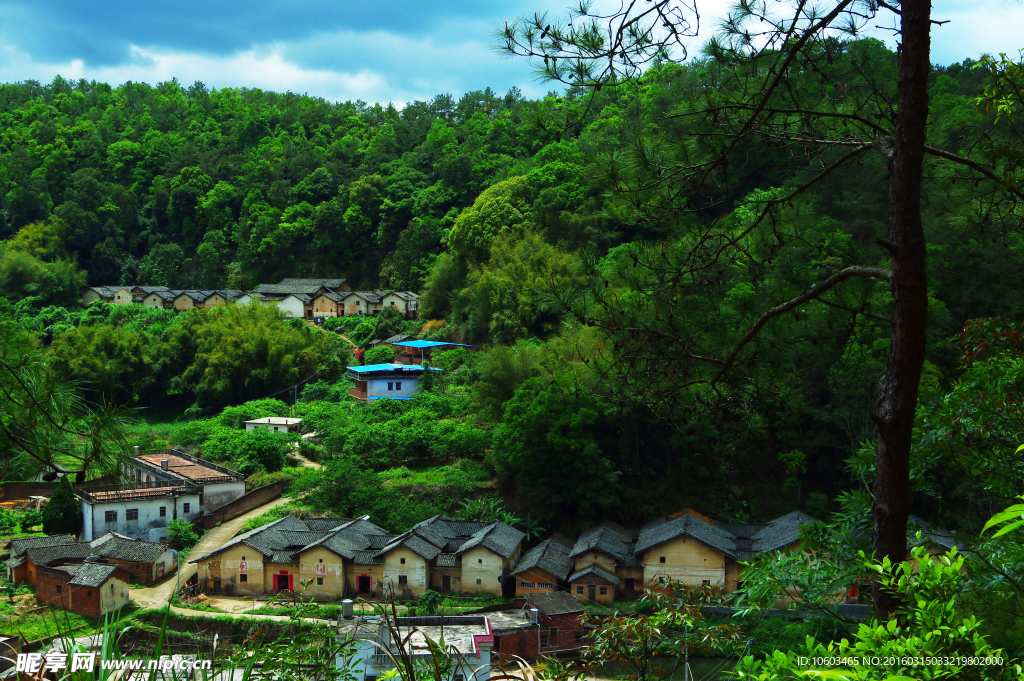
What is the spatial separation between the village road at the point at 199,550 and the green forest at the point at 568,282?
1221 millimetres

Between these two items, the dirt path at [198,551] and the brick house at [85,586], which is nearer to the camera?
the brick house at [85,586]

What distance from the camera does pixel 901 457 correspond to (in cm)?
223

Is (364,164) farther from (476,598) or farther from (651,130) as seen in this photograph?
(651,130)

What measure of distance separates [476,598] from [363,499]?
12.5ft

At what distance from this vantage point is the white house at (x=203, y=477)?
15.9 meters

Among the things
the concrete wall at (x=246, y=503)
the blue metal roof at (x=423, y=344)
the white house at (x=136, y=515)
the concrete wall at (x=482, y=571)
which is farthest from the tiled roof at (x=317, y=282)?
the concrete wall at (x=482, y=571)

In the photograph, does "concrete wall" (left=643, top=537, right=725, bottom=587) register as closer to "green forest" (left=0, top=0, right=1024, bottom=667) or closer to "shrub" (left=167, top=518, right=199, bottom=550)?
"green forest" (left=0, top=0, right=1024, bottom=667)

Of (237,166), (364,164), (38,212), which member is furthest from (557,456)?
(38,212)

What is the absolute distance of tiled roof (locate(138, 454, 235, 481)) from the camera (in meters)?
16.5

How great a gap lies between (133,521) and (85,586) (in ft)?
10.4

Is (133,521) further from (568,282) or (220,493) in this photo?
(568,282)

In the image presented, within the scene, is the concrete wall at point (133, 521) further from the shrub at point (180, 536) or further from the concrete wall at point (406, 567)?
the concrete wall at point (406, 567)

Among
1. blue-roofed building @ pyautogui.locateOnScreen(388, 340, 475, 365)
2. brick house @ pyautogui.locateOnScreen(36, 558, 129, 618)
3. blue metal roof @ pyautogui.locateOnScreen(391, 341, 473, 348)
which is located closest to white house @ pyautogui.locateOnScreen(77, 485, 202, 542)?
brick house @ pyautogui.locateOnScreen(36, 558, 129, 618)

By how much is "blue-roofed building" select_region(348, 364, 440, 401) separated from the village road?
17.6ft
